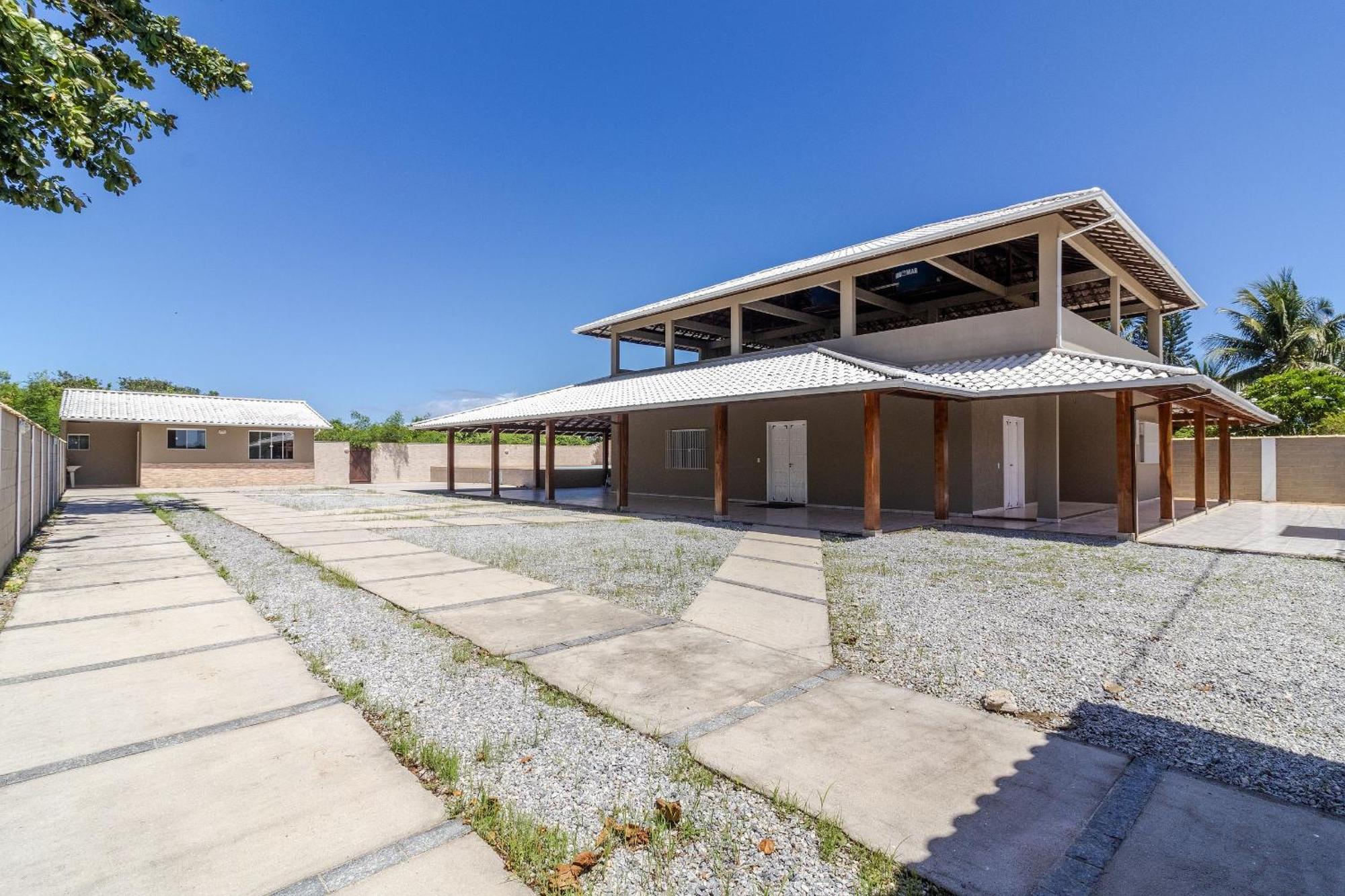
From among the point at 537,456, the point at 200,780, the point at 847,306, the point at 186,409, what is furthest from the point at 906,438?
the point at 186,409

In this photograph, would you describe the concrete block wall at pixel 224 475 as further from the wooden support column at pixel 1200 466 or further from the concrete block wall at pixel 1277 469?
the concrete block wall at pixel 1277 469

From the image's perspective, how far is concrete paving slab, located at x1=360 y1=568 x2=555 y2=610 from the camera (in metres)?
5.41

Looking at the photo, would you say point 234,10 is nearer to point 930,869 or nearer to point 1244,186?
point 930,869

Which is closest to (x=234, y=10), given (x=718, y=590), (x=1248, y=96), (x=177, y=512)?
(x=177, y=512)

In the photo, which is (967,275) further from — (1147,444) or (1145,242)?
(1147,444)

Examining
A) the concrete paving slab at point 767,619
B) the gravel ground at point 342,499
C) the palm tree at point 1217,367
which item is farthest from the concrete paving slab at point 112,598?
the palm tree at point 1217,367

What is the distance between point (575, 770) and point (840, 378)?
27.7 feet

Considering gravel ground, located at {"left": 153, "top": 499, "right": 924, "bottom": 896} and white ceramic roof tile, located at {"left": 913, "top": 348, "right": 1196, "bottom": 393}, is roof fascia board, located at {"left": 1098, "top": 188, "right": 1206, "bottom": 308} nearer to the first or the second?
white ceramic roof tile, located at {"left": 913, "top": 348, "right": 1196, "bottom": 393}

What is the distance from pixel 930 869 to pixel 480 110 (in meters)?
23.2

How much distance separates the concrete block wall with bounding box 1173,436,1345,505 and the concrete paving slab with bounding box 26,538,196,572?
20.6 meters

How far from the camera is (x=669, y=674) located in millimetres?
3635

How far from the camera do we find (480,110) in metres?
19.9

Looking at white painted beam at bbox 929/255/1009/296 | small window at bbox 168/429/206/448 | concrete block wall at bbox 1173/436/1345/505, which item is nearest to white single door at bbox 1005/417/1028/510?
white painted beam at bbox 929/255/1009/296

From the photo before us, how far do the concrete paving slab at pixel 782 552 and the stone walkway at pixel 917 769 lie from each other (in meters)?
2.58
